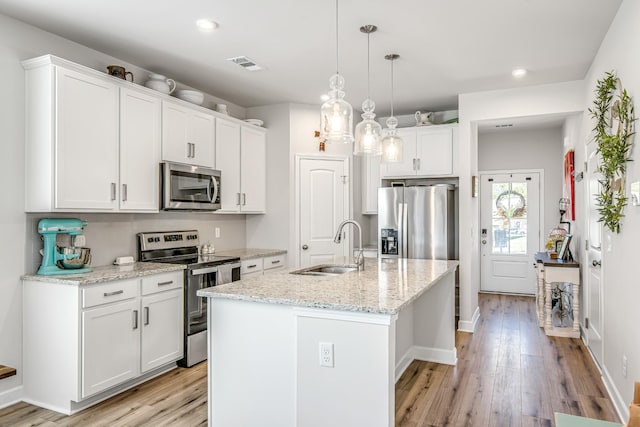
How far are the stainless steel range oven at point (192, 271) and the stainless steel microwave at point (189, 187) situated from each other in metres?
0.40

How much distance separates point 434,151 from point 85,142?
376 centimetres

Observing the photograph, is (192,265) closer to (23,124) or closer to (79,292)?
(79,292)

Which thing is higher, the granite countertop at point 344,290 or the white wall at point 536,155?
the white wall at point 536,155

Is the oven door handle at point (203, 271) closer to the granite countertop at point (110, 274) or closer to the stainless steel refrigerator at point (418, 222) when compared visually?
the granite countertop at point (110, 274)

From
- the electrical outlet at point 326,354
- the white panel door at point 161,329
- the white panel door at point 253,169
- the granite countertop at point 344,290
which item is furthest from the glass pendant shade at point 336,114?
the white panel door at point 253,169

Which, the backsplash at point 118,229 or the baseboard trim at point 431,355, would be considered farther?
the baseboard trim at point 431,355

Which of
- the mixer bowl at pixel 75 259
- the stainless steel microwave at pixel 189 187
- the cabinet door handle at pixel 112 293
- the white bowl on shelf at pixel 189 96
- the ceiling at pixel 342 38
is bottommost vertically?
the cabinet door handle at pixel 112 293

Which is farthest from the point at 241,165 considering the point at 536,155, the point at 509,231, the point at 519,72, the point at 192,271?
the point at 536,155

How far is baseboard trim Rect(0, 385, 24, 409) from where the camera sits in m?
2.88

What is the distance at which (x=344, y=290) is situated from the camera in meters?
2.41

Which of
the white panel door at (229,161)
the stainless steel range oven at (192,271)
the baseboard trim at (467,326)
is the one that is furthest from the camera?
the baseboard trim at (467,326)

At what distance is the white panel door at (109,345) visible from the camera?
9.28ft

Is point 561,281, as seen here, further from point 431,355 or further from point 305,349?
point 305,349

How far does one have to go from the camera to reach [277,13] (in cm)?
292
